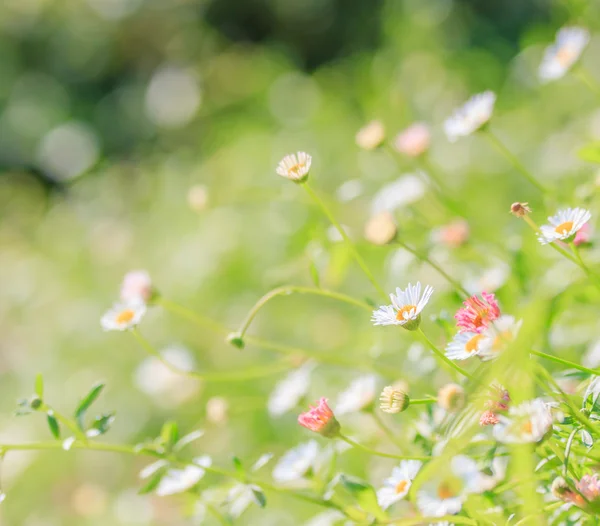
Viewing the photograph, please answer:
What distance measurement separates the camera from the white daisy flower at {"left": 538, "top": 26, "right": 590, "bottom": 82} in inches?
36.4

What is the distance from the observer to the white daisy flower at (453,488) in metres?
0.60

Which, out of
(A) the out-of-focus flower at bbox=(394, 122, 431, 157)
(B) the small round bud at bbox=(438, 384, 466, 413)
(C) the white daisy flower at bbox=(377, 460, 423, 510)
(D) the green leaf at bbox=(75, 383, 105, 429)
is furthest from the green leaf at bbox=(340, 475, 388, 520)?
(A) the out-of-focus flower at bbox=(394, 122, 431, 157)

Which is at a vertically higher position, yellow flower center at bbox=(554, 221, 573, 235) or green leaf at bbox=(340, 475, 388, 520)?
yellow flower center at bbox=(554, 221, 573, 235)

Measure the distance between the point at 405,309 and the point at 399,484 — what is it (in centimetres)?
15

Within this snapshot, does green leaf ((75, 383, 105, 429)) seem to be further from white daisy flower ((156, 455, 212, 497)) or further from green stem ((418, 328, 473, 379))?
green stem ((418, 328, 473, 379))

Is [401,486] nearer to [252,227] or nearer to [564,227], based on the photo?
[564,227]

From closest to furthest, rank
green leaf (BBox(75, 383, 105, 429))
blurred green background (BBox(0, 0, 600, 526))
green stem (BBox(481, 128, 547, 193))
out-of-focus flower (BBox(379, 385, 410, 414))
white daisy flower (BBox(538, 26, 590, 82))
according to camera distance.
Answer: out-of-focus flower (BBox(379, 385, 410, 414)), green leaf (BBox(75, 383, 105, 429)), green stem (BBox(481, 128, 547, 193)), white daisy flower (BBox(538, 26, 590, 82)), blurred green background (BBox(0, 0, 600, 526))

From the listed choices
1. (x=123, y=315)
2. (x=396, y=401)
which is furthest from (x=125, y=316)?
(x=396, y=401)

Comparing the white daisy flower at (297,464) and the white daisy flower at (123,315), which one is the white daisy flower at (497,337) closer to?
the white daisy flower at (297,464)

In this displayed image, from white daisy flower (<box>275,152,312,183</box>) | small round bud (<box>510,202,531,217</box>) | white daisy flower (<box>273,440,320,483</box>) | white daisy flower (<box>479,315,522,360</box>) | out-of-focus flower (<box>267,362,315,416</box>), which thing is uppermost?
small round bud (<box>510,202,531,217</box>)

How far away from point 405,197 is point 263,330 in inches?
28.7

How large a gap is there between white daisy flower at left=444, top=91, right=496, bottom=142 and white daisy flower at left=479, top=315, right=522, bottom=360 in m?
0.35

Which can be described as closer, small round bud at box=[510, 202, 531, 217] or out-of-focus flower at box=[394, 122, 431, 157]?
small round bud at box=[510, 202, 531, 217]

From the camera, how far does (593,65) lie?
1.78m
